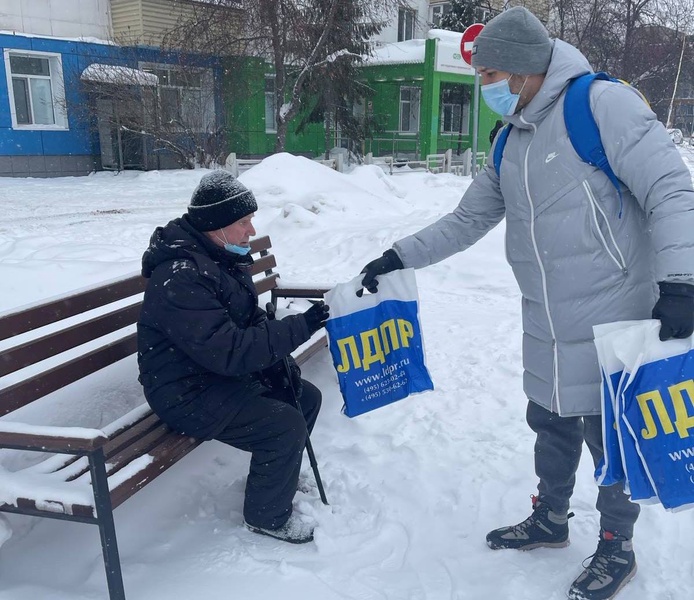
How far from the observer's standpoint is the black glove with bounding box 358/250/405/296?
3.02m

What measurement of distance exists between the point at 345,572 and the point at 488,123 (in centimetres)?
2257

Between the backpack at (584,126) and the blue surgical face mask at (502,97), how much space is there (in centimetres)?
20

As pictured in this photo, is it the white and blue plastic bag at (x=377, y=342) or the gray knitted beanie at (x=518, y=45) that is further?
the white and blue plastic bag at (x=377, y=342)

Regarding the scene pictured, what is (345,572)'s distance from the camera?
2.71 m

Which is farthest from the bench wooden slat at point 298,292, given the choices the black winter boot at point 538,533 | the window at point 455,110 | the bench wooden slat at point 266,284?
the window at point 455,110

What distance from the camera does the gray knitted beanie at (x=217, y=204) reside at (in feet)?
9.28

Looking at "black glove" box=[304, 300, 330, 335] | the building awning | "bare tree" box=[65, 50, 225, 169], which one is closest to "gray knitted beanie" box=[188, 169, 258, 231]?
"black glove" box=[304, 300, 330, 335]

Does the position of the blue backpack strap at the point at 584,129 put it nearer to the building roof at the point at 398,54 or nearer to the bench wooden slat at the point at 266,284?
the bench wooden slat at the point at 266,284

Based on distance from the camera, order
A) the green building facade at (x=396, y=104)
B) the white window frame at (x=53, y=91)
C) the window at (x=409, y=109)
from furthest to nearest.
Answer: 1. the window at (x=409, y=109)
2. the green building facade at (x=396, y=104)
3. the white window frame at (x=53, y=91)

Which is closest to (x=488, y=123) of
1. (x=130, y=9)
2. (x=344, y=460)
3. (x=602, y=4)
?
(x=602, y=4)

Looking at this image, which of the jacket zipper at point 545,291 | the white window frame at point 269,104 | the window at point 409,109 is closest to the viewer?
the jacket zipper at point 545,291

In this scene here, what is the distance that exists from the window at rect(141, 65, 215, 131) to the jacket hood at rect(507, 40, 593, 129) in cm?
1673

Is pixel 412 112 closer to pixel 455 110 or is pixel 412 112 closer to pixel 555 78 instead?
pixel 455 110

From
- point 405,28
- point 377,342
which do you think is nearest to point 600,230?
point 377,342
